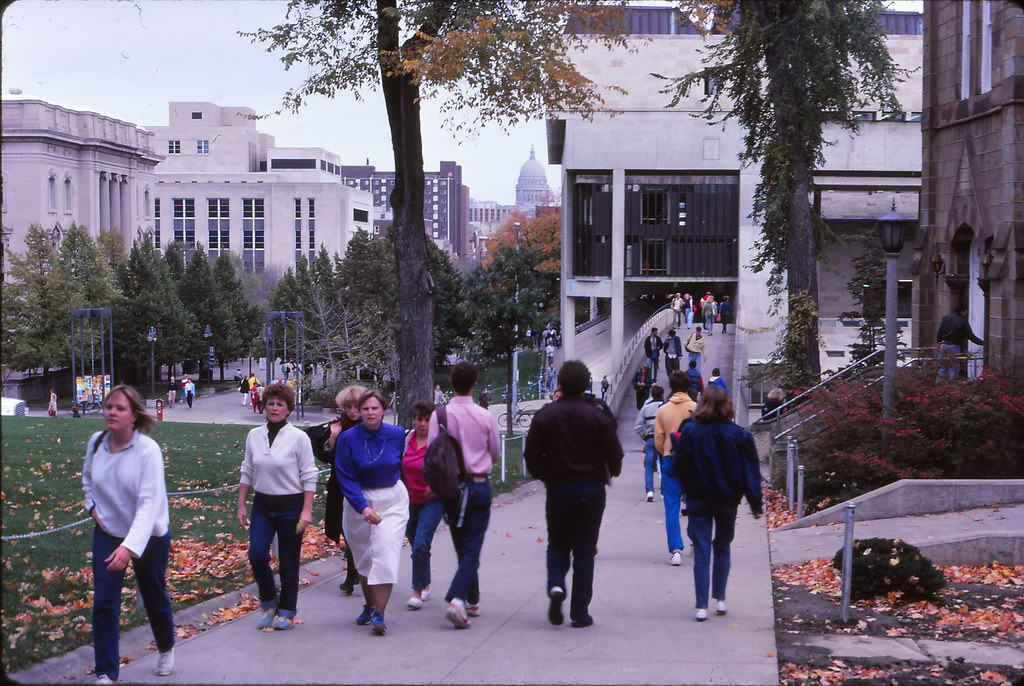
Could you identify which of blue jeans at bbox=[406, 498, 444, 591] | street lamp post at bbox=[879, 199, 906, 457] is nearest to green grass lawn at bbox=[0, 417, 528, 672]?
blue jeans at bbox=[406, 498, 444, 591]

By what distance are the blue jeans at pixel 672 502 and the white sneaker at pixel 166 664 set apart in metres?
5.23

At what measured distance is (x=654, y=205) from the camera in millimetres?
53969

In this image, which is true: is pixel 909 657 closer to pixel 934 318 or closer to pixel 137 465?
pixel 137 465

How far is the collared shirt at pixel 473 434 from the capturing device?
8164mm

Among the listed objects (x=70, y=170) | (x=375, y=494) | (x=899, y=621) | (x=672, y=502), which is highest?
(x=70, y=170)

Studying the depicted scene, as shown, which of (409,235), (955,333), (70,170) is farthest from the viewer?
(70,170)

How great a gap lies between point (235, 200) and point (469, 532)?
139025 millimetres

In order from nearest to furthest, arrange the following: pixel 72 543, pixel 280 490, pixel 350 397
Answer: pixel 280 490, pixel 350 397, pixel 72 543

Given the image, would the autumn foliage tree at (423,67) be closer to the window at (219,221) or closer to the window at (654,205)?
the window at (654,205)

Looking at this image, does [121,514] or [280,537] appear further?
[280,537]

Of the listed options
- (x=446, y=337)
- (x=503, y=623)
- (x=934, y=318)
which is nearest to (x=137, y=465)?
(x=503, y=623)

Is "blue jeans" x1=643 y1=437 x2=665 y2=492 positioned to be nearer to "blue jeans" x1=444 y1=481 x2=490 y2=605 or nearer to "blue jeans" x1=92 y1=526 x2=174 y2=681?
"blue jeans" x1=444 y1=481 x2=490 y2=605

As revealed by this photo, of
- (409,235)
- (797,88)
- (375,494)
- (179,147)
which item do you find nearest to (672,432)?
(375,494)

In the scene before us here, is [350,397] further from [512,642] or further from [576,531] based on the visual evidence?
[512,642]
